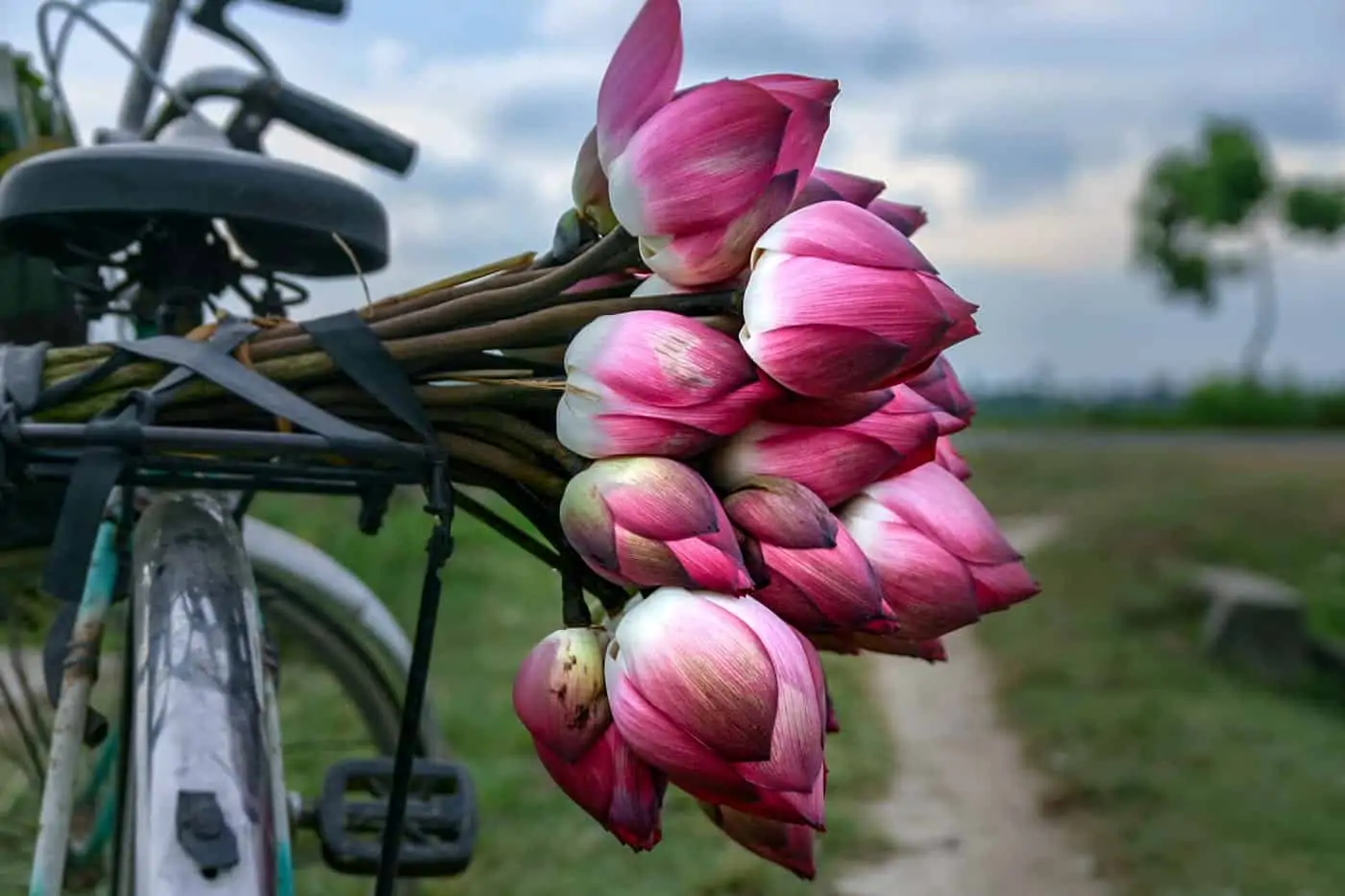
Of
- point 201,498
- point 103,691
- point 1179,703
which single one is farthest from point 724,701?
point 1179,703

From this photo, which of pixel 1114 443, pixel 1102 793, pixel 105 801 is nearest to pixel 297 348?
pixel 105 801

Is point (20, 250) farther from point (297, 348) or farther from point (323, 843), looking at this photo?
point (323, 843)

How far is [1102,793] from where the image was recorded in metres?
2.62

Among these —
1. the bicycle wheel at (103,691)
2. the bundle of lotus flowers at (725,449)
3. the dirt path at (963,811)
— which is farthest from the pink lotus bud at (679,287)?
the dirt path at (963,811)

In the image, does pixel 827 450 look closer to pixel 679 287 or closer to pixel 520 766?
pixel 679 287

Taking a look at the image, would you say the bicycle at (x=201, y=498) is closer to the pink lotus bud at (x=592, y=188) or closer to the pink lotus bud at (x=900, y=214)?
the pink lotus bud at (x=592, y=188)

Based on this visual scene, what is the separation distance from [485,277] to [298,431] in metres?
0.14

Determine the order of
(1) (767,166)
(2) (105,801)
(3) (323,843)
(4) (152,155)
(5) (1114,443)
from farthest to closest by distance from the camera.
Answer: (5) (1114,443), (2) (105,801), (3) (323,843), (4) (152,155), (1) (767,166)

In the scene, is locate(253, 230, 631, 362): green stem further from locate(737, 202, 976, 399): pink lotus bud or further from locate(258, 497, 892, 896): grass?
locate(258, 497, 892, 896): grass

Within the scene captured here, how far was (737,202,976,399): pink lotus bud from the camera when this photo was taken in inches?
23.4

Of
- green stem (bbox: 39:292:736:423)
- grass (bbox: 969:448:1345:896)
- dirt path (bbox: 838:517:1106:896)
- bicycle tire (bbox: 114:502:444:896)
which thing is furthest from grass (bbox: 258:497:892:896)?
green stem (bbox: 39:292:736:423)

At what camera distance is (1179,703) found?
3.28 meters

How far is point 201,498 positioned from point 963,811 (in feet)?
6.78

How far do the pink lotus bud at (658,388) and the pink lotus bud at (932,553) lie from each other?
9cm
